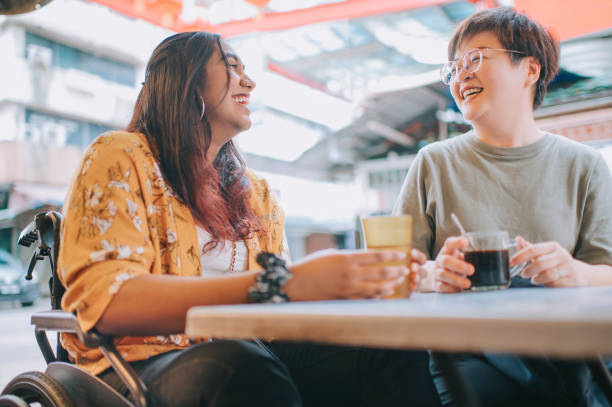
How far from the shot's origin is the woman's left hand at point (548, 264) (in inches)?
37.4

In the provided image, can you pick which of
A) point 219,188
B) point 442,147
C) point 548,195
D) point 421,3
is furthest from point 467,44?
point 421,3

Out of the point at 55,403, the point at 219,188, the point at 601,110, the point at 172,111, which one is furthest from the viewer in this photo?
the point at 601,110

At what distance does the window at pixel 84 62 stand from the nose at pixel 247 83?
11.0 m

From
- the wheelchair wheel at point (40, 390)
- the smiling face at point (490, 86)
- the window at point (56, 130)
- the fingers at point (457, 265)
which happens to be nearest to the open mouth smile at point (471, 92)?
the smiling face at point (490, 86)

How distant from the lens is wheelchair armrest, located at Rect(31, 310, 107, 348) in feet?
2.78

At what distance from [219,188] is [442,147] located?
25.6 inches

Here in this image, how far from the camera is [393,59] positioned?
9.67m

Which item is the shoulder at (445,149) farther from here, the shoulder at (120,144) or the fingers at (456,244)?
the shoulder at (120,144)

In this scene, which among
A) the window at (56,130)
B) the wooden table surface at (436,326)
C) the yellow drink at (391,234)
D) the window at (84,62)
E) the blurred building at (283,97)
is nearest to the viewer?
the wooden table surface at (436,326)

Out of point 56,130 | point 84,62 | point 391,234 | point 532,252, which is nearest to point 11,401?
point 391,234

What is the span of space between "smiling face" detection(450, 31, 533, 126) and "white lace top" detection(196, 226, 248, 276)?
2.41 feet

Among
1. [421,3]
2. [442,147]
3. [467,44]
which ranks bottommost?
[442,147]

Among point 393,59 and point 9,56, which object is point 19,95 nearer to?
point 9,56

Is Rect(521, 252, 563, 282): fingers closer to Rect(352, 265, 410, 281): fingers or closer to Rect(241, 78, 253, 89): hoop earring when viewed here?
Rect(352, 265, 410, 281): fingers
